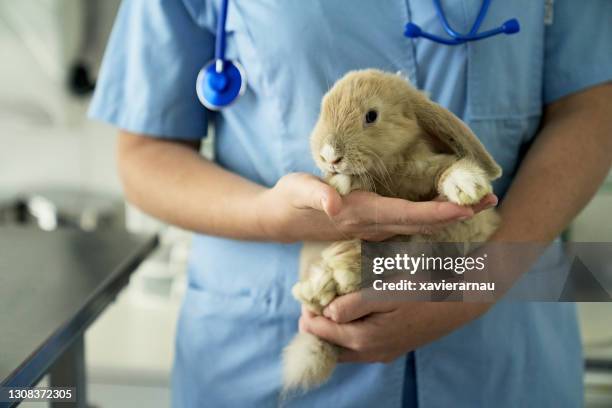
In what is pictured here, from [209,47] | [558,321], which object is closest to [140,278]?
[209,47]

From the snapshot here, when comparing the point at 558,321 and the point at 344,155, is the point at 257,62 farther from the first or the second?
the point at 558,321

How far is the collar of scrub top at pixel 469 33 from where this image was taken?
1.14ft

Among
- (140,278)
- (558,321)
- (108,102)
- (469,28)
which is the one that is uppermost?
(469,28)

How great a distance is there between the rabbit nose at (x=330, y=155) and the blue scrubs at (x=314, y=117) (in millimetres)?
46

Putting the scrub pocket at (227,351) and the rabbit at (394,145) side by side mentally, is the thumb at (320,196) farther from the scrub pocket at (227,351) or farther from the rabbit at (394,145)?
the scrub pocket at (227,351)

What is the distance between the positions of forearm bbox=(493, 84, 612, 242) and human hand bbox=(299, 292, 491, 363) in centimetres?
7

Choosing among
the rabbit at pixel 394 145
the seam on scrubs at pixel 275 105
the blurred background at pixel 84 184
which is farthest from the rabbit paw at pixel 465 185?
the blurred background at pixel 84 184

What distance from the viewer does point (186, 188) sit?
20.1 inches

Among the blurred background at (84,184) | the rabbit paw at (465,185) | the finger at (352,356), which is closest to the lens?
the rabbit paw at (465,185)

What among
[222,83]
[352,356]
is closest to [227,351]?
[352,356]

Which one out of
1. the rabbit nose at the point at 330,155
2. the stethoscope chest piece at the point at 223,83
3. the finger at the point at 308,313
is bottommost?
the finger at the point at 308,313

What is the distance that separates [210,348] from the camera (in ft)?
1.74

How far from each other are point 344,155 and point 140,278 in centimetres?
51

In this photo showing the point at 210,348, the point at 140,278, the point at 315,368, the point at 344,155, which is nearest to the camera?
the point at 344,155
